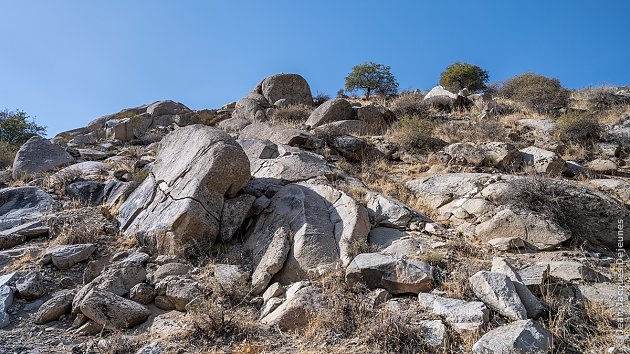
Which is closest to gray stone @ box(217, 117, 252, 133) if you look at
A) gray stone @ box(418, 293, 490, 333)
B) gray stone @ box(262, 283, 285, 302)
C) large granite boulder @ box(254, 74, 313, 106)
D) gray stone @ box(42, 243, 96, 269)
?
large granite boulder @ box(254, 74, 313, 106)

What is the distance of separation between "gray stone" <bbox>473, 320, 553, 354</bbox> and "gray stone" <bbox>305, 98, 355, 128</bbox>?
947 cm

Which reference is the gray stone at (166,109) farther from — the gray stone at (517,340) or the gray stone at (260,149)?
the gray stone at (517,340)

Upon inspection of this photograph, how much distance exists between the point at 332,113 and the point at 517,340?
10.1m

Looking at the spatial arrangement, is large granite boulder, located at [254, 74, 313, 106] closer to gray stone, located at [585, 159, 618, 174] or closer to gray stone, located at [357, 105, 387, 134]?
gray stone, located at [357, 105, 387, 134]

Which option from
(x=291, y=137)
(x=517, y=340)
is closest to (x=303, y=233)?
(x=517, y=340)

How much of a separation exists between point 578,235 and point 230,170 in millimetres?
5344

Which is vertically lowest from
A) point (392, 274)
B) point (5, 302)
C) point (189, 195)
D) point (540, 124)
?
point (5, 302)

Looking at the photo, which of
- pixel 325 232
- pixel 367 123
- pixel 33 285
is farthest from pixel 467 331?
pixel 367 123

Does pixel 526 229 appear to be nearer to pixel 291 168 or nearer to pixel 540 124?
pixel 291 168

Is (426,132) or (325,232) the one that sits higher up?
(426,132)

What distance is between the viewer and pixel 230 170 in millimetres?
6266

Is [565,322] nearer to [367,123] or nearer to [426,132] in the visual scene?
[426,132]

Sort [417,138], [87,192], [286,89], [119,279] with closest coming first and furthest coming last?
[119,279]
[87,192]
[417,138]
[286,89]

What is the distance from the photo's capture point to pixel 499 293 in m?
4.05
